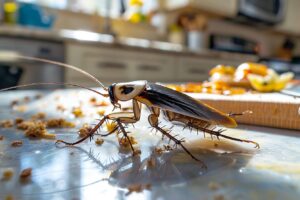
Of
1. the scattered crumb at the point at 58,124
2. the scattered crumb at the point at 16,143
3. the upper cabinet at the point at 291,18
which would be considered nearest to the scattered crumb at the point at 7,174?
the scattered crumb at the point at 16,143

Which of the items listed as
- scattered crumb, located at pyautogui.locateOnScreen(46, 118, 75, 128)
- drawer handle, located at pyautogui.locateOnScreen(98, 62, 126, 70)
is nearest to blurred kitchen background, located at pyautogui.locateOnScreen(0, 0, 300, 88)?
drawer handle, located at pyautogui.locateOnScreen(98, 62, 126, 70)

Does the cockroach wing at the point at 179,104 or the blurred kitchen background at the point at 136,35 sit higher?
the blurred kitchen background at the point at 136,35

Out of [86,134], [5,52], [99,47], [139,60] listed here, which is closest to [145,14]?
[139,60]

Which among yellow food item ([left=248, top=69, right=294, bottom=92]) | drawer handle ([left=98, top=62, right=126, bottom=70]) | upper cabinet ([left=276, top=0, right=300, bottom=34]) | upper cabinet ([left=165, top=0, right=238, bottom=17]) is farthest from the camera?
upper cabinet ([left=276, top=0, right=300, bottom=34])

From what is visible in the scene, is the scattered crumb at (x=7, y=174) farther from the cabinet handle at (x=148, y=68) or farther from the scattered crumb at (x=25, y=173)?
the cabinet handle at (x=148, y=68)

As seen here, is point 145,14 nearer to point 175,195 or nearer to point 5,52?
point 5,52

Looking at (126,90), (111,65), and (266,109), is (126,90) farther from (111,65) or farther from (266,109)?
(111,65)

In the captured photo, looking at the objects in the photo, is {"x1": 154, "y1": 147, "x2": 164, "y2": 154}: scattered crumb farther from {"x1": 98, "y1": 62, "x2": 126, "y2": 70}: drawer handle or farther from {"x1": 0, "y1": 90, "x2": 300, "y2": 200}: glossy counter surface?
{"x1": 98, "y1": 62, "x2": 126, "y2": 70}: drawer handle

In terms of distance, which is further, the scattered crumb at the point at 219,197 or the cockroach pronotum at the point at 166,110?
the cockroach pronotum at the point at 166,110
